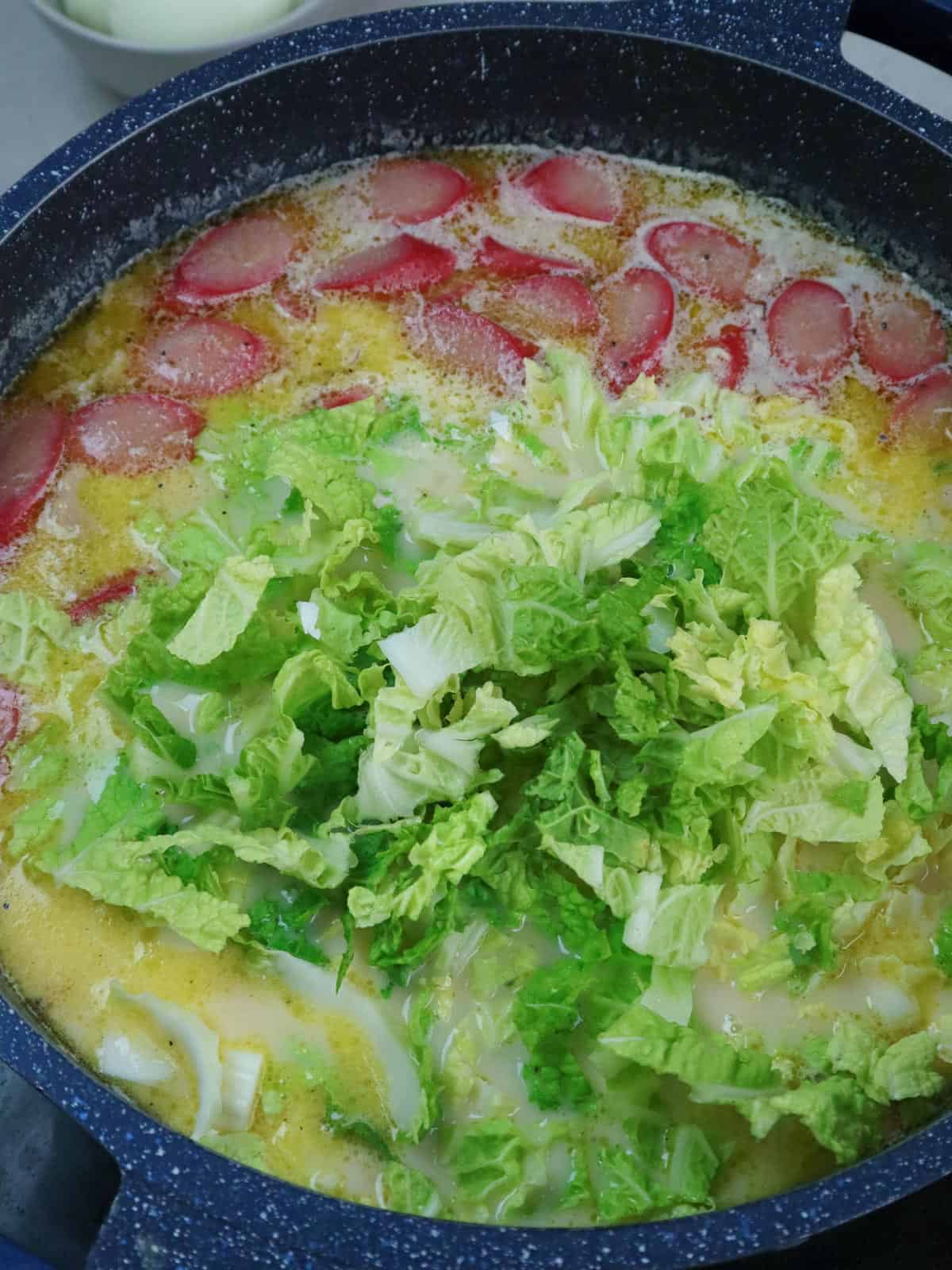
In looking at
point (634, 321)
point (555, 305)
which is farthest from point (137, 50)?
point (634, 321)

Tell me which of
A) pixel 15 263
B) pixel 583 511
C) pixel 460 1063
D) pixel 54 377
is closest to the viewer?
pixel 460 1063

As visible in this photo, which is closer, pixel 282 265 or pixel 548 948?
pixel 548 948

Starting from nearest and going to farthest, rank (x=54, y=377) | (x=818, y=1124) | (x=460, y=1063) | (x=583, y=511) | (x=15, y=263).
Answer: (x=818, y=1124)
(x=460, y=1063)
(x=583, y=511)
(x=15, y=263)
(x=54, y=377)

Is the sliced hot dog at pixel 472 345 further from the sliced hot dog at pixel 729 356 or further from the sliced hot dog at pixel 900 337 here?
the sliced hot dog at pixel 900 337

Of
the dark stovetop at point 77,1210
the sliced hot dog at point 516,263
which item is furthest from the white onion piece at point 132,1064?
the sliced hot dog at point 516,263

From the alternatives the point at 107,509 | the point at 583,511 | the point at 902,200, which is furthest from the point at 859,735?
the point at 107,509

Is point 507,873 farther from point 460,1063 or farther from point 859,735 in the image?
point 859,735

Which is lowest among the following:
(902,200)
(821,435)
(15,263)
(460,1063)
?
(460,1063)
